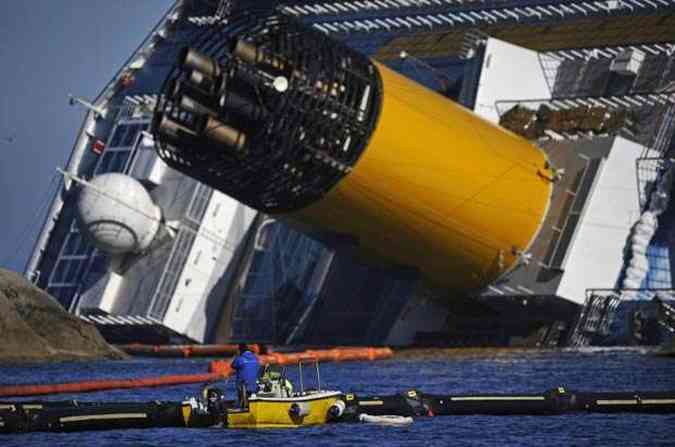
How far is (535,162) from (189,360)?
18.7 meters

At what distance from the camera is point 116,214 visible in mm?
94875

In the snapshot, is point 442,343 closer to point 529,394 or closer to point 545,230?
point 545,230

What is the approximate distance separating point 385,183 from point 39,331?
21019 millimetres

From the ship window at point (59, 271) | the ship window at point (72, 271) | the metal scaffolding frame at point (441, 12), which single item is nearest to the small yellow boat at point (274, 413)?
the metal scaffolding frame at point (441, 12)

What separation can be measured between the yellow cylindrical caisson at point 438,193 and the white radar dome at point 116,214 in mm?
18320

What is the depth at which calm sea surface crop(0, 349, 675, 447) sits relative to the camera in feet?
160

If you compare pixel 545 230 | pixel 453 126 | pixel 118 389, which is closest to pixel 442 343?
pixel 545 230

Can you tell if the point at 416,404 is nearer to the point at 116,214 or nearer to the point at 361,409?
the point at 361,409

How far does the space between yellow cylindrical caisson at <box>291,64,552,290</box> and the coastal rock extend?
14.9 m

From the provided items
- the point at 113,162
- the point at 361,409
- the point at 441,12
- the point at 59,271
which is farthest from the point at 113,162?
the point at 361,409

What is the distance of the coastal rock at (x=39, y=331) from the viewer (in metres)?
85.4

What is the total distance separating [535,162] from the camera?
8038cm

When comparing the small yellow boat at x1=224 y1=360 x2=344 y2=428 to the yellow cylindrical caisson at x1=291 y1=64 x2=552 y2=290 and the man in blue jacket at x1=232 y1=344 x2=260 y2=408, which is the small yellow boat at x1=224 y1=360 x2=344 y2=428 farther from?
the yellow cylindrical caisson at x1=291 y1=64 x2=552 y2=290

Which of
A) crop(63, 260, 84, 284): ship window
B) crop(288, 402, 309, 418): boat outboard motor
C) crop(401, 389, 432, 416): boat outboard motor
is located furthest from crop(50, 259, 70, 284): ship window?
crop(288, 402, 309, 418): boat outboard motor
